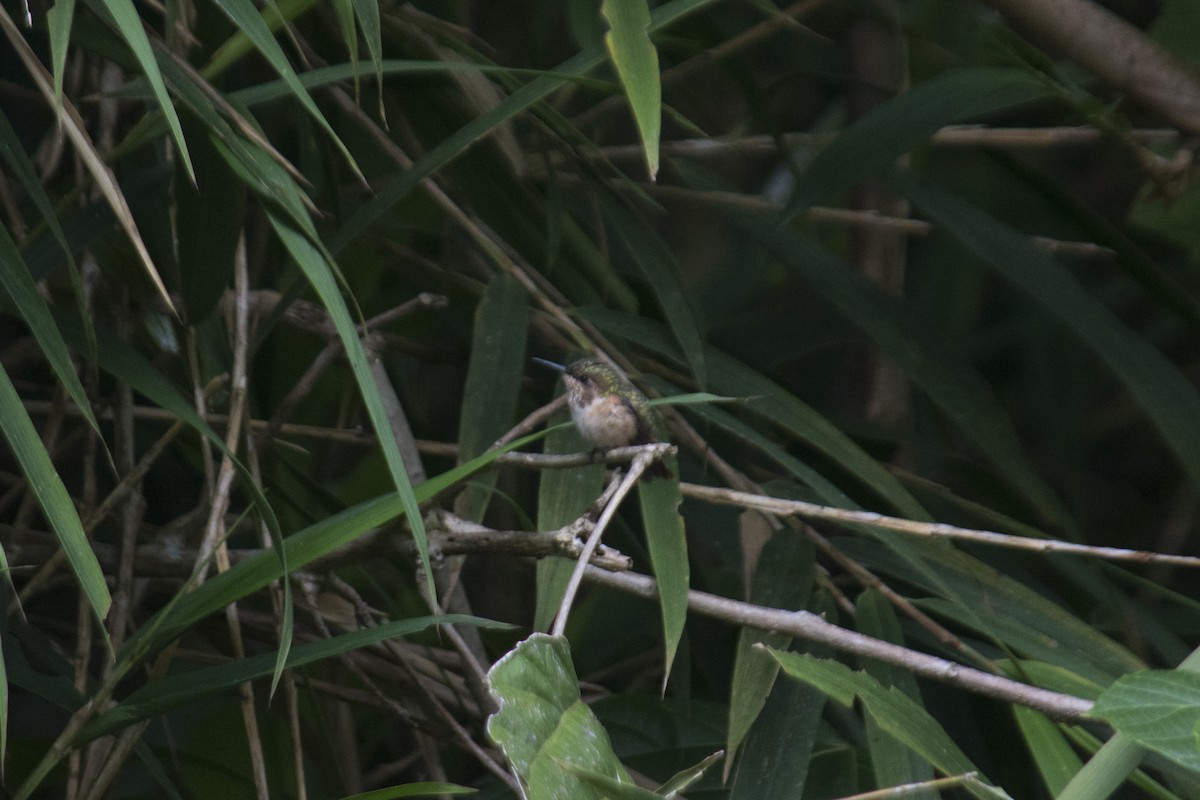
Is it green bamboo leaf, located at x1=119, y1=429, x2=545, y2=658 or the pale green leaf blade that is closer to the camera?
the pale green leaf blade

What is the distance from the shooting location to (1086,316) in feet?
6.50

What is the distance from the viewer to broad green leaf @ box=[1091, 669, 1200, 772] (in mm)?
923

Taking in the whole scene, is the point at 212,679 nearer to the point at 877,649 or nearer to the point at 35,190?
the point at 35,190

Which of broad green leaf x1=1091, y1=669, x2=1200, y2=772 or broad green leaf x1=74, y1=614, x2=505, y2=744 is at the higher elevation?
broad green leaf x1=1091, y1=669, x2=1200, y2=772

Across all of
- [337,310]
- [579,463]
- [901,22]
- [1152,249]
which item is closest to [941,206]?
[901,22]

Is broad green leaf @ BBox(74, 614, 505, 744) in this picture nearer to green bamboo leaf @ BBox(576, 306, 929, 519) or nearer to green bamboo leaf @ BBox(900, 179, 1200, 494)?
green bamboo leaf @ BBox(576, 306, 929, 519)

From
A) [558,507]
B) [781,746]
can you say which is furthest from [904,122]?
[781,746]

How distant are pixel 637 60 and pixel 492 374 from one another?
1.72 ft

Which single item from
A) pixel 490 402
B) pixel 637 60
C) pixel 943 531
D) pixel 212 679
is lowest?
pixel 212 679

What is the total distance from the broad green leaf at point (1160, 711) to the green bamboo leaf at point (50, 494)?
777 mm

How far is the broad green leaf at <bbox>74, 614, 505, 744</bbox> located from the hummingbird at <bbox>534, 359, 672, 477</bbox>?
1.16ft

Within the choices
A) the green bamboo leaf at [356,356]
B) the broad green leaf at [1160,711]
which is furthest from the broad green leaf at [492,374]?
the broad green leaf at [1160,711]

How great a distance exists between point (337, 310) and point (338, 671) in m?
1.05

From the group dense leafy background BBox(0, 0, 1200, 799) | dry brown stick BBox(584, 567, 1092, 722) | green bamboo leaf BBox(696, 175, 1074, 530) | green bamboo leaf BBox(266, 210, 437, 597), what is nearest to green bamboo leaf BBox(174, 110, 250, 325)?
dense leafy background BBox(0, 0, 1200, 799)
